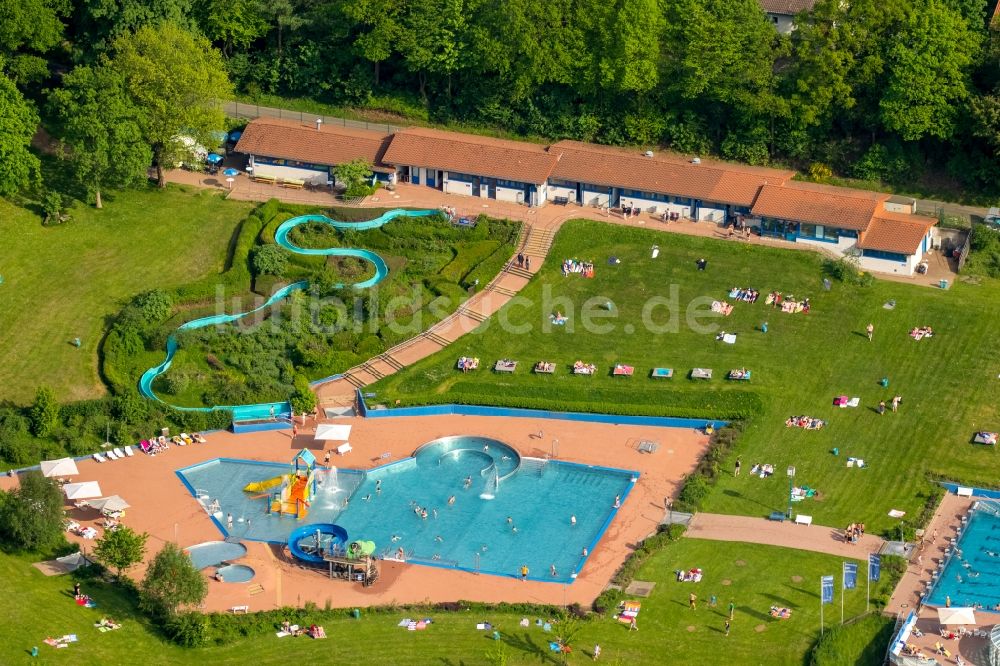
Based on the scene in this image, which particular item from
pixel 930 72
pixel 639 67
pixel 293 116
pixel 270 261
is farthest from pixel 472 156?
pixel 930 72

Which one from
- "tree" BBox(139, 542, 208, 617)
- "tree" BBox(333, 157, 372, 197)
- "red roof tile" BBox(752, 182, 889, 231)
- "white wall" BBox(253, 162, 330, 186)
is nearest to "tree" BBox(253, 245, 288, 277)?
"tree" BBox(333, 157, 372, 197)

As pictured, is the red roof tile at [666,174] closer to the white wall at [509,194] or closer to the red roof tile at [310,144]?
the white wall at [509,194]

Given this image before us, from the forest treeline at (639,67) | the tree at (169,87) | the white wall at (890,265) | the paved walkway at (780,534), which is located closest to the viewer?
the paved walkway at (780,534)

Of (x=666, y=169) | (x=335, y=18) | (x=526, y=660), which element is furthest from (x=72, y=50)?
(x=526, y=660)

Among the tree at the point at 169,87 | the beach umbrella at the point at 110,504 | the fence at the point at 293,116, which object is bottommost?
the beach umbrella at the point at 110,504

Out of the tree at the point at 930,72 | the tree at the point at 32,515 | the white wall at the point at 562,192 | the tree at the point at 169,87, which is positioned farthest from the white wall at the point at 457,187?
the tree at the point at 32,515

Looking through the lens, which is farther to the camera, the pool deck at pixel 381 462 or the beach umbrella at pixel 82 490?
A: the beach umbrella at pixel 82 490
